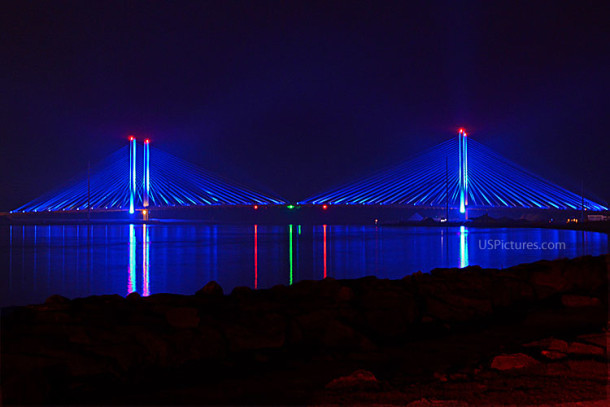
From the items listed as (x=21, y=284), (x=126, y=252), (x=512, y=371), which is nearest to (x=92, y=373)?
(x=512, y=371)

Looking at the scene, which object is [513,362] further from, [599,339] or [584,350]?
[599,339]

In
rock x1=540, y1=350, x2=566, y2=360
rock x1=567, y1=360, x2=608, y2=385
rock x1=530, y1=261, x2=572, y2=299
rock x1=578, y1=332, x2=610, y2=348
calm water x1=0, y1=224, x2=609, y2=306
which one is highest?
rock x1=530, y1=261, x2=572, y2=299

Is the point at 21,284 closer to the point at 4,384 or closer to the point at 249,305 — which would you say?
the point at 249,305

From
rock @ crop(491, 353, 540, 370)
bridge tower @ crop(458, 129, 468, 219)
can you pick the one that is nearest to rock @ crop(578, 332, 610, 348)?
rock @ crop(491, 353, 540, 370)

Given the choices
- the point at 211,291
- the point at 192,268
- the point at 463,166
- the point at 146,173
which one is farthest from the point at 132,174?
the point at 211,291

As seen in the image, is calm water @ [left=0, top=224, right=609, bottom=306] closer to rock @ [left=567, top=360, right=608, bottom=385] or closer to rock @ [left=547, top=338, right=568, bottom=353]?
rock @ [left=547, top=338, right=568, bottom=353]

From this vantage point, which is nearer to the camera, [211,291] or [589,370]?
[589,370]

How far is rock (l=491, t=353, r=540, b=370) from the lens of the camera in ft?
11.1

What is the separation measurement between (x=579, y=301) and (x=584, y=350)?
104 inches

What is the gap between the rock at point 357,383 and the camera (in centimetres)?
312

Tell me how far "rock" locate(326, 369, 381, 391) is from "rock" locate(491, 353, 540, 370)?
75cm

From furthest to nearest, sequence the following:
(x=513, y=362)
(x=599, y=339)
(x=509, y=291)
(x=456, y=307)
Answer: (x=509, y=291) < (x=456, y=307) < (x=599, y=339) < (x=513, y=362)

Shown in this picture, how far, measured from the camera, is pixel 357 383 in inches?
125

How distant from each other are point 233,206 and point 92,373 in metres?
39.1
